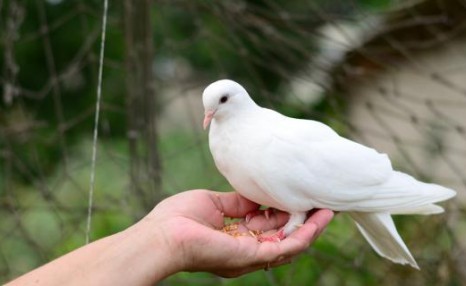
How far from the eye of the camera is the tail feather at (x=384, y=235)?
1.32 metres

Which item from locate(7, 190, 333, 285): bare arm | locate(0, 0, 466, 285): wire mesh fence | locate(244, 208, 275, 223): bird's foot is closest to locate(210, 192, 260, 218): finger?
locate(244, 208, 275, 223): bird's foot

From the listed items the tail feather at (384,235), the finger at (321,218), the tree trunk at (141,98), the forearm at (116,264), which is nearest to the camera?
the forearm at (116,264)

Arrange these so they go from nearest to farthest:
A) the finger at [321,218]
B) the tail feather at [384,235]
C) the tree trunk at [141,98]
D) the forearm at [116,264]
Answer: the forearm at [116,264], the finger at [321,218], the tail feather at [384,235], the tree trunk at [141,98]

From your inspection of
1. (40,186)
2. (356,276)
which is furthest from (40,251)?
(356,276)

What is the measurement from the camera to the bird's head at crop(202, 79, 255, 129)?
47.9 inches

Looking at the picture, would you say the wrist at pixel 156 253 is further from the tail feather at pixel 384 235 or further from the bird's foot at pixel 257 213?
the tail feather at pixel 384 235

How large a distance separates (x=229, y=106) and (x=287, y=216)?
0.22 metres

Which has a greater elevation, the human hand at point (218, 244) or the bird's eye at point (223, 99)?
the bird's eye at point (223, 99)

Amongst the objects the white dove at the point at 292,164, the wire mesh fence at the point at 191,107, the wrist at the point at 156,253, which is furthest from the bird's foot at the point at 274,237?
the wire mesh fence at the point at 191,107

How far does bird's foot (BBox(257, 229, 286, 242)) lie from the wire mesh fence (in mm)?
598

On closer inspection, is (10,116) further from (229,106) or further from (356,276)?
(229,106)

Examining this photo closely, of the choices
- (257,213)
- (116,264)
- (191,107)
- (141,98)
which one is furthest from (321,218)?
(191,107)

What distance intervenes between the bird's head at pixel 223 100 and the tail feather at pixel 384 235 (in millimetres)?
286

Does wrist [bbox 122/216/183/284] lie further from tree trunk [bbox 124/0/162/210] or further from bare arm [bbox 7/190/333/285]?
tree trunk [bbox 124/0/162/210]
